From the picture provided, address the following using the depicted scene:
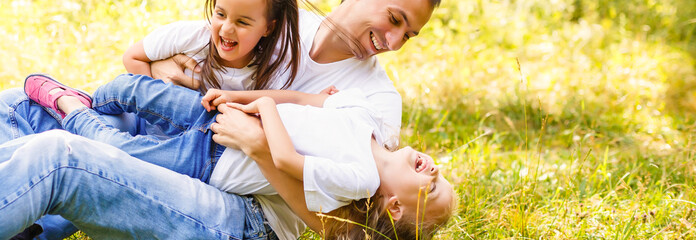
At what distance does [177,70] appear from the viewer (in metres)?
2.67

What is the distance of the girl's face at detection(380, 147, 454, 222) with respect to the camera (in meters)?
2.28

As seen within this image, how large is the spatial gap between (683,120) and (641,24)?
7.07ft

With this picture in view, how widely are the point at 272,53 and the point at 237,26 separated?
241mm

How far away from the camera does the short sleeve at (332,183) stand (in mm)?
2053

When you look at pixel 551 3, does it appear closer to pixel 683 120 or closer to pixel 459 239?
pixel 683 120

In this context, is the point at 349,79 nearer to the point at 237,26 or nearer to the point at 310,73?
the point at 310,73

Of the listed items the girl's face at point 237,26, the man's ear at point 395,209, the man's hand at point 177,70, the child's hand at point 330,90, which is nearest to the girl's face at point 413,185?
the man's ear at point 395,209

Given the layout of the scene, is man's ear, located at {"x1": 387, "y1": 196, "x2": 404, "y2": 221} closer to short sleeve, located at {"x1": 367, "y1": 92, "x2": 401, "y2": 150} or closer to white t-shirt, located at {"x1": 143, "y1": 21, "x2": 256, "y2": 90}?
short sleeve, located at {"x1": 367, "y1": 92, "x2": 401, "y2": 150}

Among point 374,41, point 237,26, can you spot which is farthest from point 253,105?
point 374,41

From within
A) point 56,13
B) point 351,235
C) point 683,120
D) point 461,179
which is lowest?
point 683,120

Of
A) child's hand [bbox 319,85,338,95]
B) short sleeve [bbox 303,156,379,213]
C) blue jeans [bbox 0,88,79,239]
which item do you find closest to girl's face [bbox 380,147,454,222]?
short sleeve [bbox 303,156,379,213]

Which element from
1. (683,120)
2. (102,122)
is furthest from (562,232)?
(683,120)

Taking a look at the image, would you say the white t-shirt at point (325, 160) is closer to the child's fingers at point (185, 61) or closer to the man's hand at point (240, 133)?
the man's hand at point (240, 133)

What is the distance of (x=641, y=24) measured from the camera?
6.14 metres
